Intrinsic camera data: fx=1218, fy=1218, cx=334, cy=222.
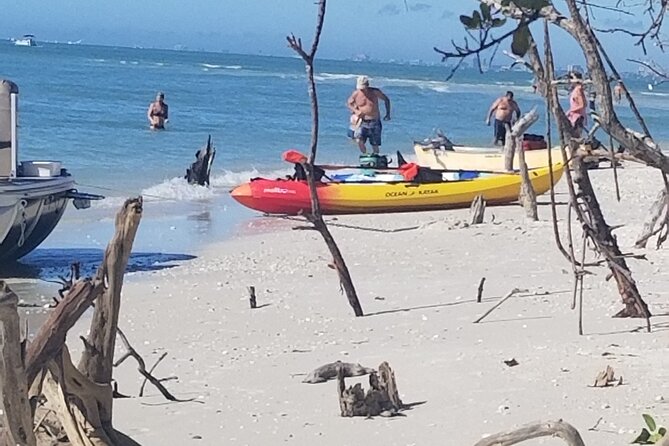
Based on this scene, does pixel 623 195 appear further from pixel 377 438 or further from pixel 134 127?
pixel 134 127

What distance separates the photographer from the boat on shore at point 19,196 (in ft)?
34.2

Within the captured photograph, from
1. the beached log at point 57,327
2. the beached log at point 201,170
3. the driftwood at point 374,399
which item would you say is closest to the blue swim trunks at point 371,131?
the beached log at point 201,170

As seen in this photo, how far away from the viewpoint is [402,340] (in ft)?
23.6

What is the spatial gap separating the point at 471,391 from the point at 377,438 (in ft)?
2.31

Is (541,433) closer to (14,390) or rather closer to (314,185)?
(14,390)

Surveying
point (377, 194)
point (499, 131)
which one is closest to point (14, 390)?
point (377, 194)

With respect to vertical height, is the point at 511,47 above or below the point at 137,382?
above

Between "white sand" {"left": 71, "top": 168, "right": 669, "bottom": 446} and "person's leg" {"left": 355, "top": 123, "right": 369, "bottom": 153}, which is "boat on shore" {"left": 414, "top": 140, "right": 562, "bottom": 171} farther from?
"white sand" {"left": 71, "top": 168, "right": 669, "bottom": 446}

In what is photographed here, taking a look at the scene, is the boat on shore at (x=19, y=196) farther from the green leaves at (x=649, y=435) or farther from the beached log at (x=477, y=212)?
the green leaves at (x=649, y=435)

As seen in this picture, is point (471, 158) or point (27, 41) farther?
point (27, 41)

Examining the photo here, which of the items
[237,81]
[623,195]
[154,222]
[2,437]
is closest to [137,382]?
[2,437]

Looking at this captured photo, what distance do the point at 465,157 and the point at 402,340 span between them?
36.4ft

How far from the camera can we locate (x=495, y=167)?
1725cm

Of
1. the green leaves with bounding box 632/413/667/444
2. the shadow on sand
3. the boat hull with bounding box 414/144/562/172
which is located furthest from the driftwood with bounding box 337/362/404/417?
the boat hull with bounding box 414/144/562/172
